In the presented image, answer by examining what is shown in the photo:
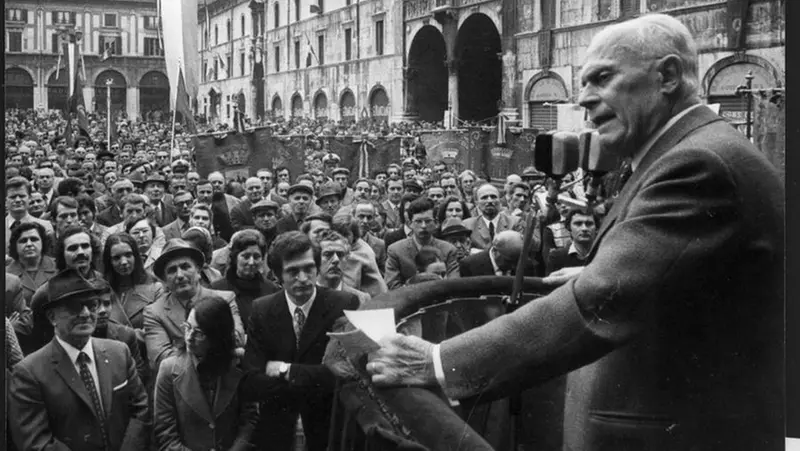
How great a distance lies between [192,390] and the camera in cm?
432

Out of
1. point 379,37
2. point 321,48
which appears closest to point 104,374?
point 379,37

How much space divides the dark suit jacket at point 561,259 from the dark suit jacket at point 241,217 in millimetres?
4064

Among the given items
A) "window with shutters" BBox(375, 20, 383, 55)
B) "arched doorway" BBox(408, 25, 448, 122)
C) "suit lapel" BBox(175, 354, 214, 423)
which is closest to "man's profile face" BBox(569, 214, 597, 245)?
"suit lapel" BBox(175, 354, 214, 423)

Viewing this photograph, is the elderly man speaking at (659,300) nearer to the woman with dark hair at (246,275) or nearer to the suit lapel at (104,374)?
the suit lapel at (104,374)

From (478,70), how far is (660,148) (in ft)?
106

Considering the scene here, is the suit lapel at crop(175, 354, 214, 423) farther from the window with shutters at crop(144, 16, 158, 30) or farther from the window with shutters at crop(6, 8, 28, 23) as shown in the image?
the window with shutters at crop(144, 16, 158, 30)

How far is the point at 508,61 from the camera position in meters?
24.5

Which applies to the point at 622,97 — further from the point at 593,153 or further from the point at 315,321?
the point at 315,321

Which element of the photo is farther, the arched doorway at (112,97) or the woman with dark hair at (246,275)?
the arched doorway at (112,97)

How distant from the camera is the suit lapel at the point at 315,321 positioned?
4.53 m

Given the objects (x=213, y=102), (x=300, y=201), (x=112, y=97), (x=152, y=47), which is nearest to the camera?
(x=300, y=201)

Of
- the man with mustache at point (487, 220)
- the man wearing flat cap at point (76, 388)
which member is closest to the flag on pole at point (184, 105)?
the man with mustache at point (487, 220)

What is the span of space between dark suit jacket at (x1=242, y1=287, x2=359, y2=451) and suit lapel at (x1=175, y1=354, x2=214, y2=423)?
0.20 m

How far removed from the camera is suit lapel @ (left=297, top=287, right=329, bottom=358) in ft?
14.9
